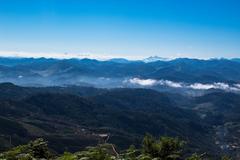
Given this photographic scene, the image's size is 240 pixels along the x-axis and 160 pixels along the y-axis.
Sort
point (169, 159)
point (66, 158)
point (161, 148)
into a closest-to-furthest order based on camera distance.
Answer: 1. point (66, 158)
2. point (169, 159)
3. point (161, 148)

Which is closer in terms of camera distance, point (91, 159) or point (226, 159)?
point (91, 159)

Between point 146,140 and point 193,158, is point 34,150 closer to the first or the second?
point 193,158

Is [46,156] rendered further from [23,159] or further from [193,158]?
[193,158]

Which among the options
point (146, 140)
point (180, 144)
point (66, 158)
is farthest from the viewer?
point (146, 140)

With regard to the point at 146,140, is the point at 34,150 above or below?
above

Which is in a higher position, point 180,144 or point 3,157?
point 3,157

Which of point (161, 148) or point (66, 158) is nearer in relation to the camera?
point (66, 158)

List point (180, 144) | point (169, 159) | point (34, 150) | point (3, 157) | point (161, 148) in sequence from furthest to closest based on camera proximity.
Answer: point (180, 144), point (161, 148), point (169, 159), point (34, 150), point (3, 157)

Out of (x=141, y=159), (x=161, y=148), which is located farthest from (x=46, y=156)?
(x=161, y=148)

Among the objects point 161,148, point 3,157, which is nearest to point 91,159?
point 3,157
